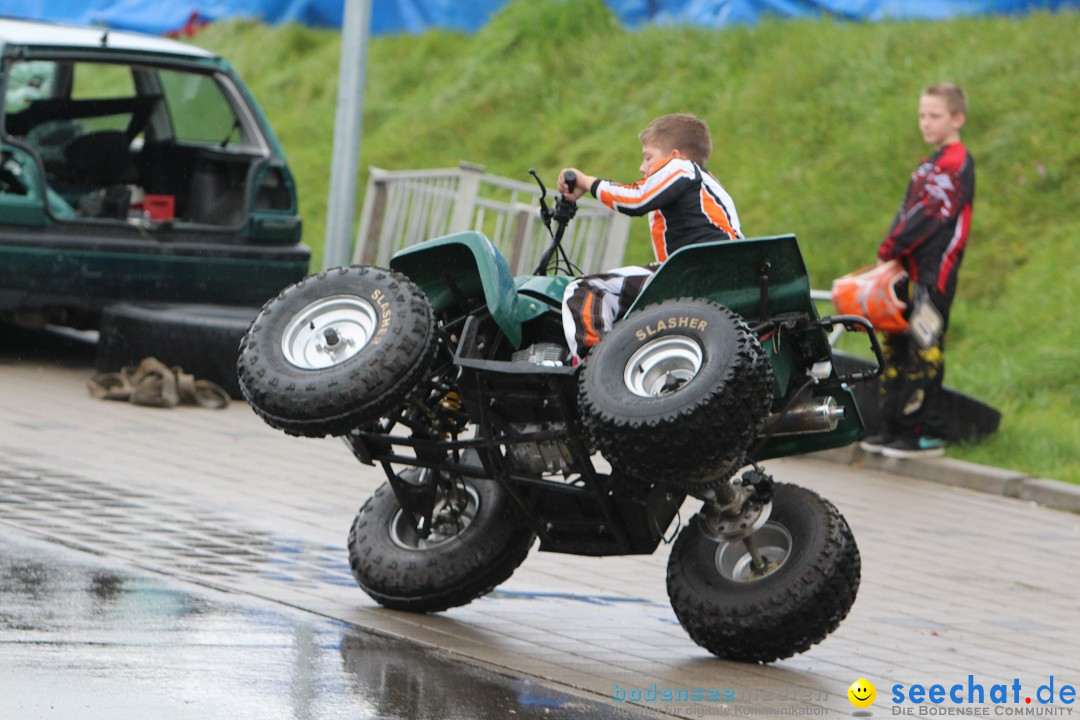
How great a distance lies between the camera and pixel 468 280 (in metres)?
5.89

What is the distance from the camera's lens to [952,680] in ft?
19.0

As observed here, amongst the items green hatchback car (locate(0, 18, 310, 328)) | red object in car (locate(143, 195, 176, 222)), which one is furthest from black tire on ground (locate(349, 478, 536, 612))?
red object in car (locate(143, 195, 176, 222))

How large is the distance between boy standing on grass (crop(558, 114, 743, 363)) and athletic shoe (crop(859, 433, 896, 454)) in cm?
483

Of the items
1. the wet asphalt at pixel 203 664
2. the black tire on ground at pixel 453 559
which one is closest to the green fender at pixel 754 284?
the black tire on ground at pixel 453 559

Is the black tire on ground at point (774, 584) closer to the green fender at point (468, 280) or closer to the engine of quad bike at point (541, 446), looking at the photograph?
the engine of quad bike at point (541, 446)

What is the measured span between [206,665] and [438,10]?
15646 mm

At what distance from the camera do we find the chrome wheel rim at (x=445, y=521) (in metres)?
6.23

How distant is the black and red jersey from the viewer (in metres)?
10.3

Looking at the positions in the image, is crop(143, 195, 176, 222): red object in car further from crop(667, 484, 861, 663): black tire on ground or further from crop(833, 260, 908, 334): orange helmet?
crop(667, 484, 861, 663): black tire on ground

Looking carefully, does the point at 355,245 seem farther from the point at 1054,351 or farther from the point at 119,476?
the point at 119,476

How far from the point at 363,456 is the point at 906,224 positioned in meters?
5.13

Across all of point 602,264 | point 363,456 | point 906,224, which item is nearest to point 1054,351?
point 906,224

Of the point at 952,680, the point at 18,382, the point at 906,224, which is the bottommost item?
the point at 18,382

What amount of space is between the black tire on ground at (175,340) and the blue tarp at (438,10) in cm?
711
